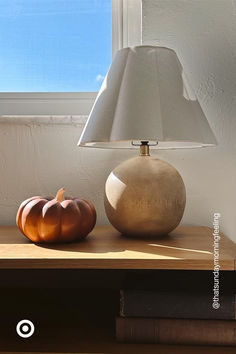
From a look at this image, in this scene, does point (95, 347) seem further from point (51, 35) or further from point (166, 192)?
point (51, 35)

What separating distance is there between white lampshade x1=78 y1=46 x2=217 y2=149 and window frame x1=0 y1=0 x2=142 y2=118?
0.41 metres

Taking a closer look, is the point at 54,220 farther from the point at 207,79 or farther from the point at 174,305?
the point at 207,79

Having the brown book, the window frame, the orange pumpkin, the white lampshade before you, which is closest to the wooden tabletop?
the orange pumpkin

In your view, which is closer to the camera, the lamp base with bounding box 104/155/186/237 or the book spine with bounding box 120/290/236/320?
the book spine with bounding box 120/290/236/320

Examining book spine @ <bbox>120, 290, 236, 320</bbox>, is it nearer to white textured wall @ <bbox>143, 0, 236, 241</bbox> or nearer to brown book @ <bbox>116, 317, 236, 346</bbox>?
brown book @ <bbox>116, 317, 236, 346</bbox>

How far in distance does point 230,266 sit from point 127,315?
226 millimetres

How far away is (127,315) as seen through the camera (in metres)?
0.72

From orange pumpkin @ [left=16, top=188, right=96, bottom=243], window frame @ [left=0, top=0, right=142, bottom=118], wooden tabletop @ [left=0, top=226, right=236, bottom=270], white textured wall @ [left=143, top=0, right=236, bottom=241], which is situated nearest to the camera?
wooden tabletop @ [left=0, top=226, right=236, bottom=270]

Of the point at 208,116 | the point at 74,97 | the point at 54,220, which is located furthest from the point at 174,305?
the point at 74,97

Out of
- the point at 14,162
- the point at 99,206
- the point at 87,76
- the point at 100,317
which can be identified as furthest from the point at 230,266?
the point at 87,76

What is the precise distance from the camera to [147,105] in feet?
2.68

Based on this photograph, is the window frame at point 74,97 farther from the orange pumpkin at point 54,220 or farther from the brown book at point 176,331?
the brown book at point 176,331

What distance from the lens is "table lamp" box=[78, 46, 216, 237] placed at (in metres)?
0.81

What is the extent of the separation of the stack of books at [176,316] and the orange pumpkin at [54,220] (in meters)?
0.18
